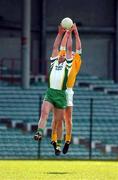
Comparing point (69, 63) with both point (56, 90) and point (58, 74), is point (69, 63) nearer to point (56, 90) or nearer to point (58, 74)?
point (58, 74)

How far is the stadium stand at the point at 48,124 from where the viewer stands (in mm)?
29500

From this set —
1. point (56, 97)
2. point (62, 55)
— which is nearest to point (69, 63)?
point (62, 55)

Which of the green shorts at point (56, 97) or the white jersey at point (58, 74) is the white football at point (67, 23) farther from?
the green shorts at point (56, 97)

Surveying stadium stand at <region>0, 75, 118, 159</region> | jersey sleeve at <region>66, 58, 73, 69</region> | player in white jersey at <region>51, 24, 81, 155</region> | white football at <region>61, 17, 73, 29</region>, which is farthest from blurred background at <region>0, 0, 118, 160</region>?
white football at <region>61, 17, 73, 29</region>

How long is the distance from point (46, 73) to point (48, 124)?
8.85m

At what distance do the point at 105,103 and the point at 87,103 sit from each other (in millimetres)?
967

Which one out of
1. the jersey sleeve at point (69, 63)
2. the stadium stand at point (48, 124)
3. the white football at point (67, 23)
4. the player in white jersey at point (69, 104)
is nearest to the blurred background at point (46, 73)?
the stadium stand at point (48, 124)


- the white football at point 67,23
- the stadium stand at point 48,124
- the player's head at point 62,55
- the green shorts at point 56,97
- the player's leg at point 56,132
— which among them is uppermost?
the white football at point 67,23

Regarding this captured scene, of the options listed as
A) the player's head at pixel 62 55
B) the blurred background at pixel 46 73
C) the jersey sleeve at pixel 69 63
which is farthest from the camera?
the blurred background at pixel 46 73

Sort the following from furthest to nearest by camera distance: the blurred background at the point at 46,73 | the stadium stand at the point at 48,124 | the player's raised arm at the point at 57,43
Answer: the blurred background at the point at 46,73, the stadium stand at the point at 48,124, the player's raised arm at the point at 57,43

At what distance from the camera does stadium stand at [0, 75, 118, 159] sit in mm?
29500

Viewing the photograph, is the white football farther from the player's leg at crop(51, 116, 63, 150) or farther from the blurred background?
the blurred background

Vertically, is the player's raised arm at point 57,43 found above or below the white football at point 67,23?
below

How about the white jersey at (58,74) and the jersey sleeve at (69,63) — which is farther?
the jersey sleeve at (69,63)
